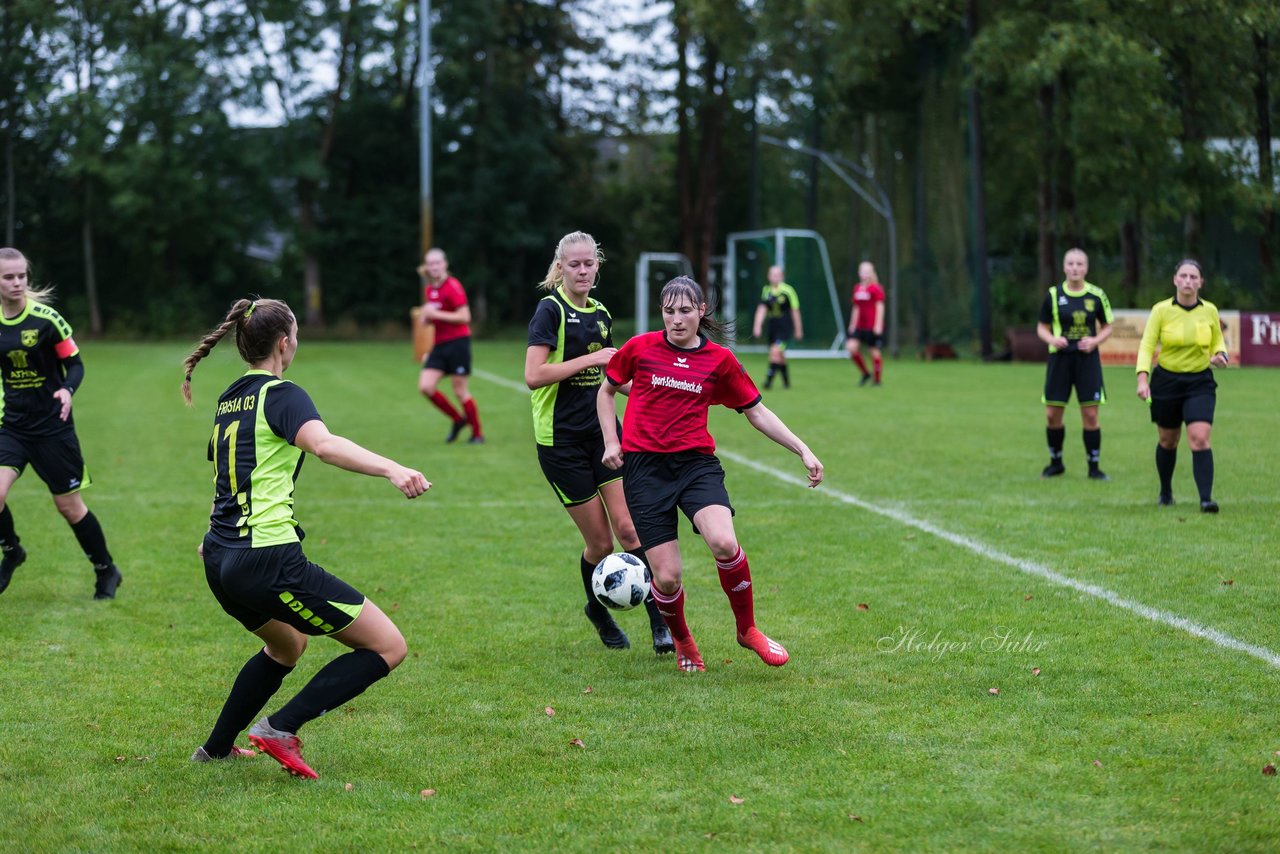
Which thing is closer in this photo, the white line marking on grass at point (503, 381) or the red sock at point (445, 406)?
the red sock at point (445, 406)

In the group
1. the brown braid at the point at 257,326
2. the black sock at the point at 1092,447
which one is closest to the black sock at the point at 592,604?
the brown braid at the point at 257,326

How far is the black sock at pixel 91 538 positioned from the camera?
7930mm

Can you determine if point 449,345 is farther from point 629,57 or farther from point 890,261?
point 629,57

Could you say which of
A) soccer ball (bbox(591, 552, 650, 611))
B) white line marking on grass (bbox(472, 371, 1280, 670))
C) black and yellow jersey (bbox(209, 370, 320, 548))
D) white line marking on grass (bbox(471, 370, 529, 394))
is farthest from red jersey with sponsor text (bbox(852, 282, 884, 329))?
black and yellow jersey (bbox(209, 370, 320, 548))

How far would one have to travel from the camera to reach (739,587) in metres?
6.07

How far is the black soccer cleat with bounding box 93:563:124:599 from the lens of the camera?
7949mm

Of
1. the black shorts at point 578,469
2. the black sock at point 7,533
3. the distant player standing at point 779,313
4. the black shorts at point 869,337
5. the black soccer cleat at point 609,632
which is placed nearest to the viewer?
the black shorts at point 578,469

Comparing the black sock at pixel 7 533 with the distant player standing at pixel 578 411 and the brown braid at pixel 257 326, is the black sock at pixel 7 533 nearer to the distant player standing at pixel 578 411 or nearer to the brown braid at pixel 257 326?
the distant player standing at pixel 578 411

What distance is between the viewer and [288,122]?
4672cm

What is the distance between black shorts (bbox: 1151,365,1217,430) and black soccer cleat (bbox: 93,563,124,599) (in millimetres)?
7235

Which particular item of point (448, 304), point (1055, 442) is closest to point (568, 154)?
point (448, 304)

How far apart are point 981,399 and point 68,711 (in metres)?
16.8

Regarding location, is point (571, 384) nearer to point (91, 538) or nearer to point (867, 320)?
point (91, 538)

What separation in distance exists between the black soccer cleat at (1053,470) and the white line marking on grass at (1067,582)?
2.01m
